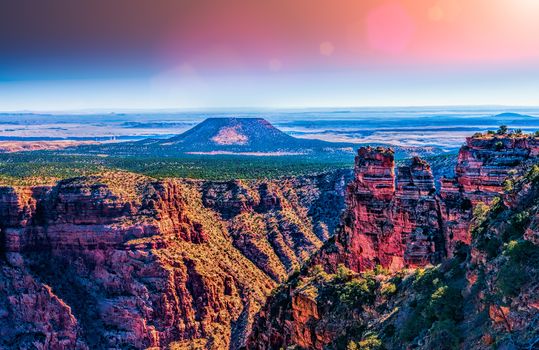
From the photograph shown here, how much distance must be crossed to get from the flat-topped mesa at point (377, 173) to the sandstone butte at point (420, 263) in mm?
82

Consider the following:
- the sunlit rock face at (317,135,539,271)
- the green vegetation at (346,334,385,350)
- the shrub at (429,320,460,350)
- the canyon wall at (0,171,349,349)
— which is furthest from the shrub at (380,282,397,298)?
the canyon wall at (0,171,349,349)

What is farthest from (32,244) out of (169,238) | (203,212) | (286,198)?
(286,198)

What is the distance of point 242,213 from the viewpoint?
106m

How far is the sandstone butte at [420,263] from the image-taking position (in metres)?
25.2

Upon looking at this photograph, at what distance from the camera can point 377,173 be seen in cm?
5178

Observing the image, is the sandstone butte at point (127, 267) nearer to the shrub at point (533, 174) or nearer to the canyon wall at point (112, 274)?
the canyon wall at point (112, 274)

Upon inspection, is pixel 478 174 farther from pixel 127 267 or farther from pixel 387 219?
pixel 127 267

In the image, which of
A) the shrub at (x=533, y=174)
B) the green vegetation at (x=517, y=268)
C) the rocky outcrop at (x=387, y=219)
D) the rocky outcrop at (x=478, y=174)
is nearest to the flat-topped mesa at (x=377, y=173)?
the rocky outcrop at (x=387, y=219)

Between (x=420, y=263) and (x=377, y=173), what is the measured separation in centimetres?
983

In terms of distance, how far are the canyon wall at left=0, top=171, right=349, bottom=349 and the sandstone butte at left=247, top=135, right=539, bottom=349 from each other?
95.3 ft

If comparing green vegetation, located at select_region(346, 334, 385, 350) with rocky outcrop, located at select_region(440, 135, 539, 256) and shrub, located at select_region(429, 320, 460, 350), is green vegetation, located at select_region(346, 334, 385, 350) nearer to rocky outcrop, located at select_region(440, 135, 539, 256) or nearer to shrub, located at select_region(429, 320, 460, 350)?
shrub, located at select_region(429, 320, 460, 350)

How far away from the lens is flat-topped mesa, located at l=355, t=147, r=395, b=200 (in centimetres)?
5138

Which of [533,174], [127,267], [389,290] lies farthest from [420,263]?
[127,267]

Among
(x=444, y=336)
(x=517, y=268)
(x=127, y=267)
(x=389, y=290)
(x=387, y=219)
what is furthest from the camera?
(x=127, y=267)
